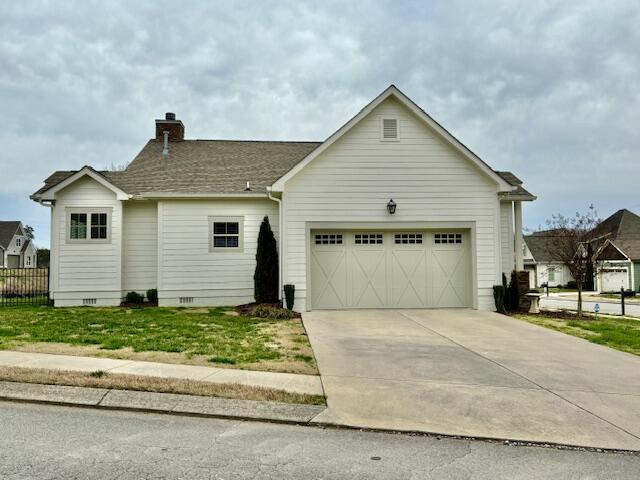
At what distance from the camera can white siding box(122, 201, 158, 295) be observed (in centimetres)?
1605

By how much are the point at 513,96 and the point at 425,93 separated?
411cm

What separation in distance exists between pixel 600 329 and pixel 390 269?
585 cm

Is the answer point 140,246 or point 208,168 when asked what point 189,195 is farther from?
point 140,246

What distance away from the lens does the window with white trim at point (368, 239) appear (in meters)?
14.5

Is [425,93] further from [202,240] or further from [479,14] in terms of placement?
[202,240]

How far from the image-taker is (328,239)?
47.6 feet

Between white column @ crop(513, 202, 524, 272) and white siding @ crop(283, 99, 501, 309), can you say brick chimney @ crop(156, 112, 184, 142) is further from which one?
white column @ crop(513, 202, 524, 272)

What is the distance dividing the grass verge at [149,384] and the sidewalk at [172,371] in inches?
7.4

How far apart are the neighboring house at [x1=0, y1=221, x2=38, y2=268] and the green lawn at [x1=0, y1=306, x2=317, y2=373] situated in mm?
50627

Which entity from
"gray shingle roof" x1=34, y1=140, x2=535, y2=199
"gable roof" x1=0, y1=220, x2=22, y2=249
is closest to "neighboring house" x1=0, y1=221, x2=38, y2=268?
"gable roof" x1=0, y1=220, x2=22, y2=249

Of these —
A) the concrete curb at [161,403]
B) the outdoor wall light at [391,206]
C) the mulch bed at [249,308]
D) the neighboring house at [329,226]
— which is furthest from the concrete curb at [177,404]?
the outdoor wall light at [391,206]

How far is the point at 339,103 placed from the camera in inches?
911

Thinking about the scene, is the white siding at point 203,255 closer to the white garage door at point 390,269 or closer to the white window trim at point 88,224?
the white window trim at point 88,224

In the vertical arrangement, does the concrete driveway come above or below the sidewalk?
below
